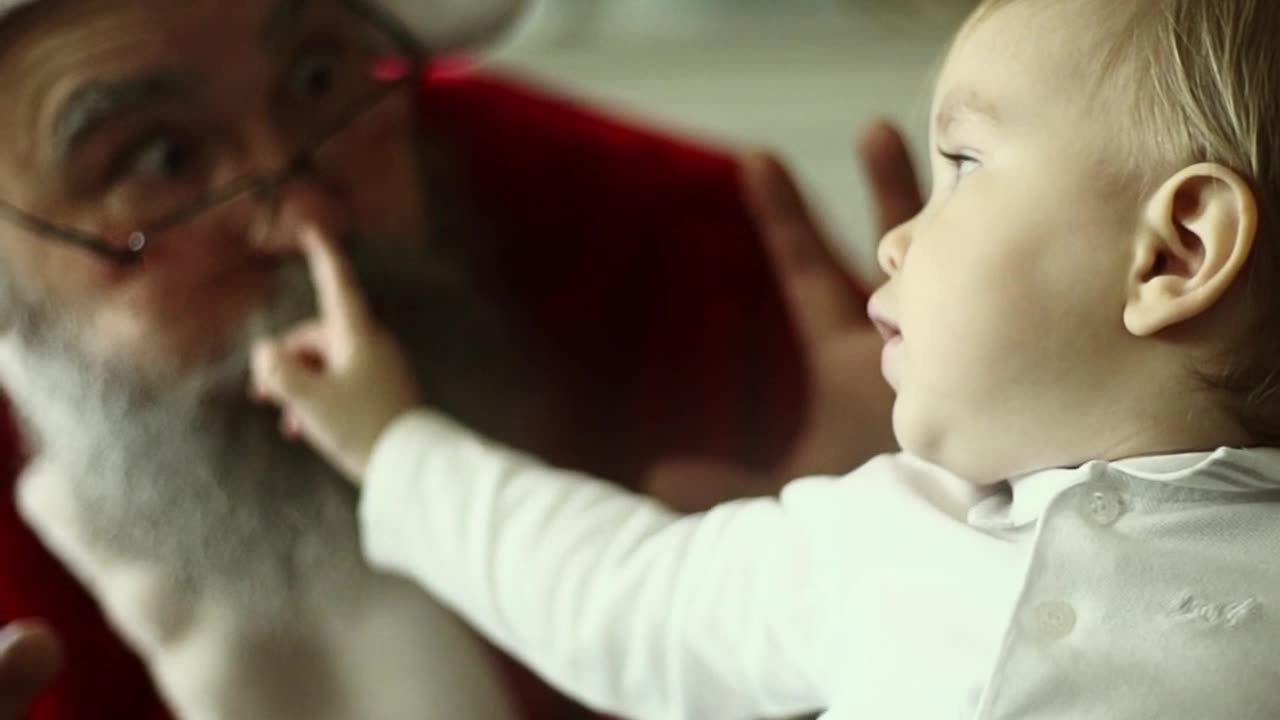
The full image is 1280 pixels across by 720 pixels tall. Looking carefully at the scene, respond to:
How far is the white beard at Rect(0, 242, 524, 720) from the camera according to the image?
59cm

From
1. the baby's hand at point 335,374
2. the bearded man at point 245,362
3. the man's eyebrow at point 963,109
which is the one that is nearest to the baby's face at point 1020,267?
the man's eyebrow at point 963,109

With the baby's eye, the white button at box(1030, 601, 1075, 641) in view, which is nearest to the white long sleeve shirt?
the white button at box(1030, 601, 1075, 641)

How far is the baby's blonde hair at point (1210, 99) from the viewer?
1.31ft

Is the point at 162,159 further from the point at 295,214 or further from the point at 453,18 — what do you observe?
the point at 453,18

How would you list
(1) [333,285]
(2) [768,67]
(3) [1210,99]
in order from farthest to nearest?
(2) [768,67]
(1) [333,285]
(3) [1210,99]

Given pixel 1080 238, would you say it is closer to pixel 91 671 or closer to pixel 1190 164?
pixel 1190 164

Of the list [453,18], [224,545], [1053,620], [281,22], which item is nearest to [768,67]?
[453,18]

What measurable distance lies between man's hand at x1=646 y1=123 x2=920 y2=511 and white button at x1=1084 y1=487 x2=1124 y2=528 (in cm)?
12

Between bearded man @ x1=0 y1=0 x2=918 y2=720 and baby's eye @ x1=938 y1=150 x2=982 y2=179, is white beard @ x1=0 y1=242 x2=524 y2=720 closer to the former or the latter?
bearded man @ x1=0 y1=0 x2=918 y2=720

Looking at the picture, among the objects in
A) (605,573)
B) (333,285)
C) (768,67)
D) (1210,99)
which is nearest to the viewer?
(1210,99)

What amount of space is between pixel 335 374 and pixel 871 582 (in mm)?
275

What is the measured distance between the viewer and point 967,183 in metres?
0.44

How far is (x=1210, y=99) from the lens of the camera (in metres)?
0.40

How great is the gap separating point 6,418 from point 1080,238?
47 centimetres
